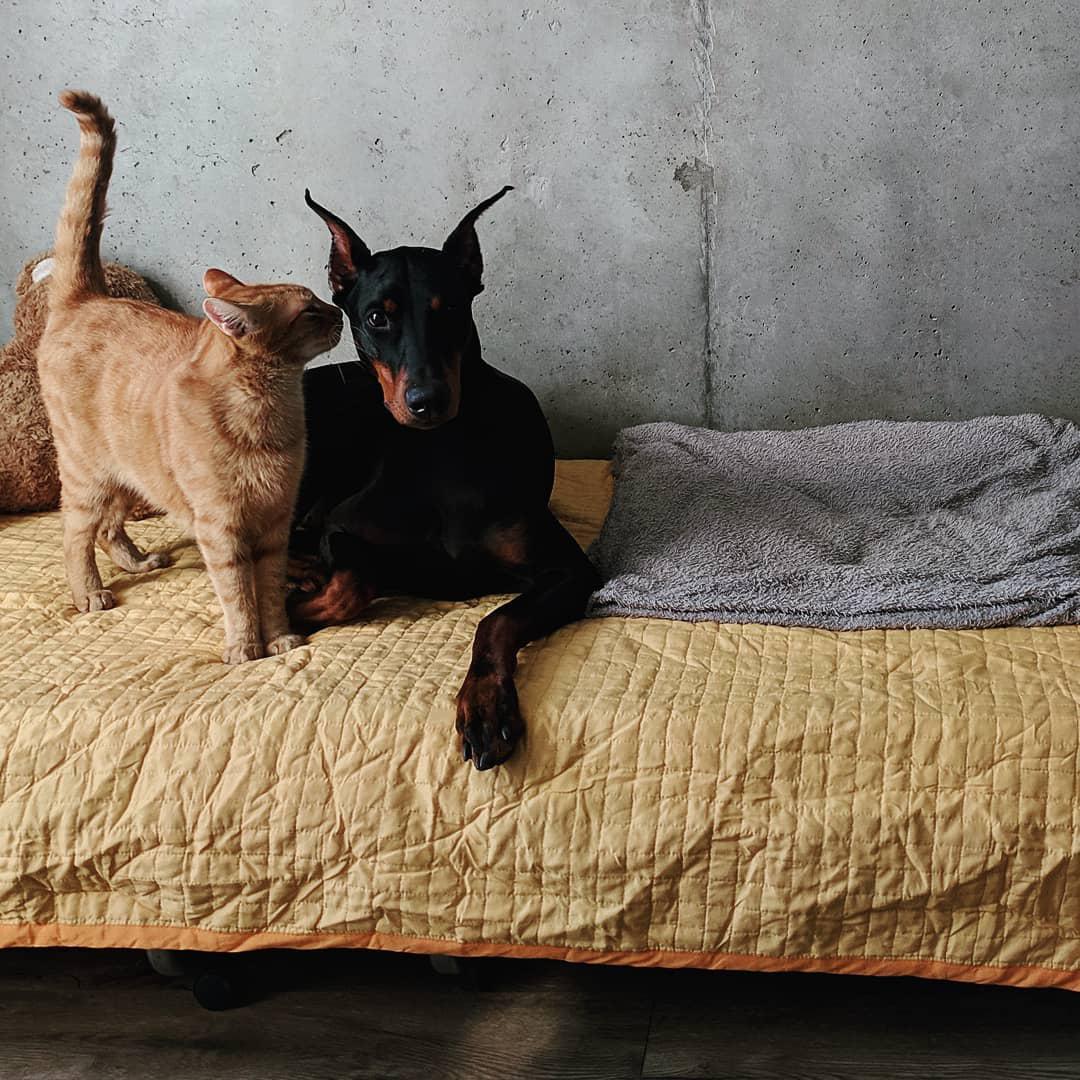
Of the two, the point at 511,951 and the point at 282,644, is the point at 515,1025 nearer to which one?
the point at 511,951

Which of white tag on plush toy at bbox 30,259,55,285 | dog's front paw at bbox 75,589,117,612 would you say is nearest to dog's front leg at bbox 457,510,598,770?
dog's front paw at bbox 75,589,117,612

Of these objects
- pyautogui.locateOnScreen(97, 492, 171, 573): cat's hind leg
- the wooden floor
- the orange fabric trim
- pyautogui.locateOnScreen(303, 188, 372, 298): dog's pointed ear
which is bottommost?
the wooden floor

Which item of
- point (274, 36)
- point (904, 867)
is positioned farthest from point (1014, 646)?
point (274, 36)

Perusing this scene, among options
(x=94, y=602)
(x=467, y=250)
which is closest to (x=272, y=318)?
(x=467, y=250)

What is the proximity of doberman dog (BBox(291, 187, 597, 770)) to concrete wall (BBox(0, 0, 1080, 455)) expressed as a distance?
68 centimetres

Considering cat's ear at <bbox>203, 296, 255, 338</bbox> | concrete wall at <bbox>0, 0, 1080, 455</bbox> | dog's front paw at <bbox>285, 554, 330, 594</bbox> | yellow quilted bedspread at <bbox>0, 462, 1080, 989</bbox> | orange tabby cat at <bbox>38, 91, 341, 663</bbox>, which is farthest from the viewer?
concrete wall at <bbox>0, 0, 1080, 455</bbox>

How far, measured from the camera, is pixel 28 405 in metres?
2.61

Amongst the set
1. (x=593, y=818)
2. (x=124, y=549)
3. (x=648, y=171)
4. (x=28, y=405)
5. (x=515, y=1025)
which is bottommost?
(x=515, y=1025)

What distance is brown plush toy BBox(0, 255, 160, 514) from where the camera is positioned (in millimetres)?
2547

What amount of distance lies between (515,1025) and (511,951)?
154 mm

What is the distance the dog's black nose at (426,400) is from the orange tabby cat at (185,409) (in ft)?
0.50

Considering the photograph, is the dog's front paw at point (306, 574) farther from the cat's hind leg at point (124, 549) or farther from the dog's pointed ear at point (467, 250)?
the dog's pointed ear at point (467, 250)

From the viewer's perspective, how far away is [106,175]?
2.03m

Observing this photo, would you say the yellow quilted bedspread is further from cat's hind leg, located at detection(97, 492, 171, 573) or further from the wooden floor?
cat's hind leg, located at detection(97, 492, 171, 573)
